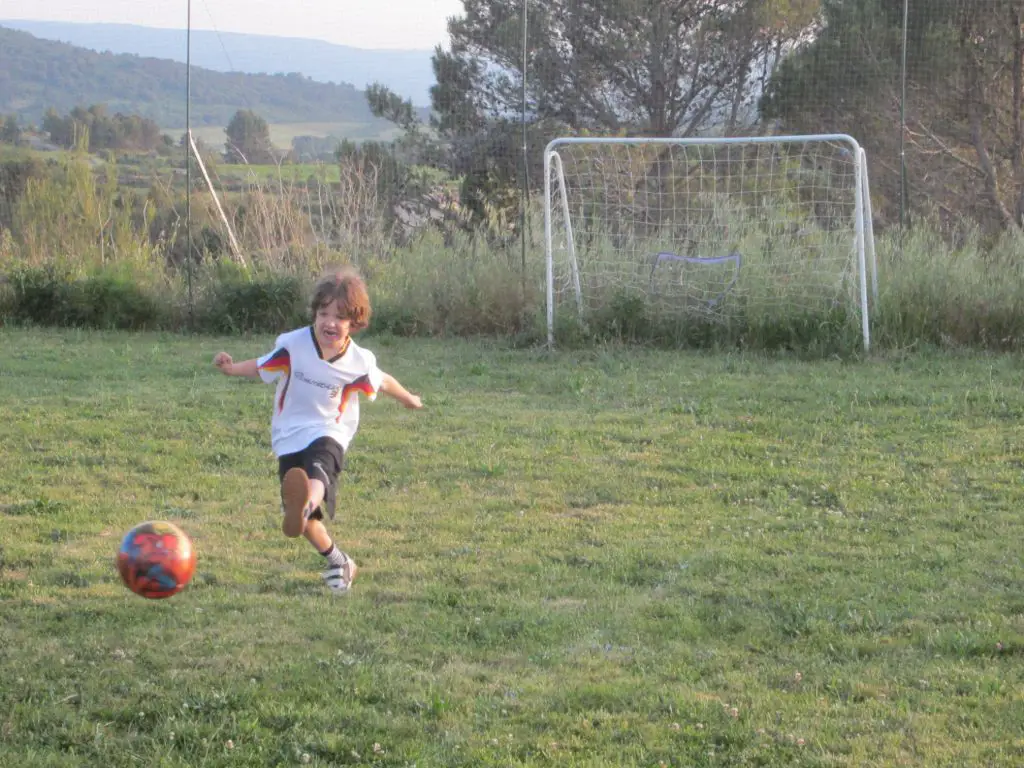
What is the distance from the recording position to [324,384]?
570 centimetres

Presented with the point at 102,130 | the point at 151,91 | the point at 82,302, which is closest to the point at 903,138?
the point at 82,302

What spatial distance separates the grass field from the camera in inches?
166

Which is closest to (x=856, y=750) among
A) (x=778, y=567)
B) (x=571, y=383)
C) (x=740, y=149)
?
(x=778, y=567)

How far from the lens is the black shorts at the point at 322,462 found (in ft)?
18.0

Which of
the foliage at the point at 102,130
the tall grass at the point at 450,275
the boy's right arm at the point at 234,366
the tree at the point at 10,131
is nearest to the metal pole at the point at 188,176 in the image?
the tall grass at the point at 450,275

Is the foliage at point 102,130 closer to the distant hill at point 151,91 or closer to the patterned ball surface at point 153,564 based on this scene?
the distant hill at point 151,91

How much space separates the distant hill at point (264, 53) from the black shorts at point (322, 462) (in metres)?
11.0

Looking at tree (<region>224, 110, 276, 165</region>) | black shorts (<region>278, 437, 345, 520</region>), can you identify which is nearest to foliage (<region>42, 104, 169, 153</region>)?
tree (<region>224, 110, 276, 165</region>)

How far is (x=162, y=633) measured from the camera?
5105mm

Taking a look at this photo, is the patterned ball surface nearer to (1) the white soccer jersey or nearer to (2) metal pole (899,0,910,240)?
(1) the white soccer jersey

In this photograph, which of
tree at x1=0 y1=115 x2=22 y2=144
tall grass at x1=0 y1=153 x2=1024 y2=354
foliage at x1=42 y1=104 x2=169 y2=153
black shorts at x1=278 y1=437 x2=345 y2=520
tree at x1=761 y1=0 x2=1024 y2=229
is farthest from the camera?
tree at x1=0 y1=115 x2=22 y2=144

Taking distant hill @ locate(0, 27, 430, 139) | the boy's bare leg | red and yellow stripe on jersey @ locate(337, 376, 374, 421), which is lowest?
the boy's bare leg

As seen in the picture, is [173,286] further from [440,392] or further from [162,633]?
[162,633]

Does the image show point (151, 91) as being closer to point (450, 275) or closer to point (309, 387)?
point (450, 275)
